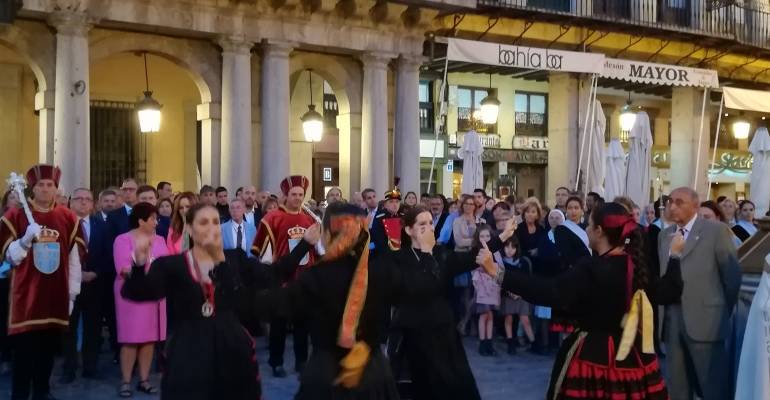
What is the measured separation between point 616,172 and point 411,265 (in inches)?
440

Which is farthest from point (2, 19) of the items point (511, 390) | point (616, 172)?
point (616, 172)

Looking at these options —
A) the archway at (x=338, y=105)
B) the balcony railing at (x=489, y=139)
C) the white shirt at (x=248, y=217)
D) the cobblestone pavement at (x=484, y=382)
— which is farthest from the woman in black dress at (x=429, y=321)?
the balcony railing at (x=489, y=139)

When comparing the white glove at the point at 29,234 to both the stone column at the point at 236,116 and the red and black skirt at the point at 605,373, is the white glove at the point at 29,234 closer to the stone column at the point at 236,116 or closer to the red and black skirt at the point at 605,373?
the red and black skirt at the point at 605,373

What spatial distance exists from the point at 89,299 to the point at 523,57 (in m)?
11.7

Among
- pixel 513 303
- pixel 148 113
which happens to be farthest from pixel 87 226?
pixel 148 113

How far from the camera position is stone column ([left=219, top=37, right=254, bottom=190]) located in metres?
15.9

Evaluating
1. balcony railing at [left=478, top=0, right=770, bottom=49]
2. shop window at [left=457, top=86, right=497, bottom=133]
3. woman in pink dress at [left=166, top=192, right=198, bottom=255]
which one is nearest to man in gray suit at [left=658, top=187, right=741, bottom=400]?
woman in pink dress at [left=166, top=192, right=198, bottom=255]

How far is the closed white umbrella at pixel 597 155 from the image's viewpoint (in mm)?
18547

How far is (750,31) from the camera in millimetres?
23797

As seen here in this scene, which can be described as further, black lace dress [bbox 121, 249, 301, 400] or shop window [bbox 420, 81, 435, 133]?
shop window [bbox 420, 81, 435, 133]

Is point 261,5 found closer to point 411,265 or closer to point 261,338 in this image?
point 261,338

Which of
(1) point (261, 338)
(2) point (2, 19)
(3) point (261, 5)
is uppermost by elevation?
(3) point (261, 5)

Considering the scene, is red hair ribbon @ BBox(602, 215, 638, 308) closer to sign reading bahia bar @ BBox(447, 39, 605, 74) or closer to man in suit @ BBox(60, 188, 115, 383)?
man in suit @ BBox(60, 188, 115, 383)

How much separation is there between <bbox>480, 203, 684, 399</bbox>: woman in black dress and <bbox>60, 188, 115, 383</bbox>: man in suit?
17.5 ft
